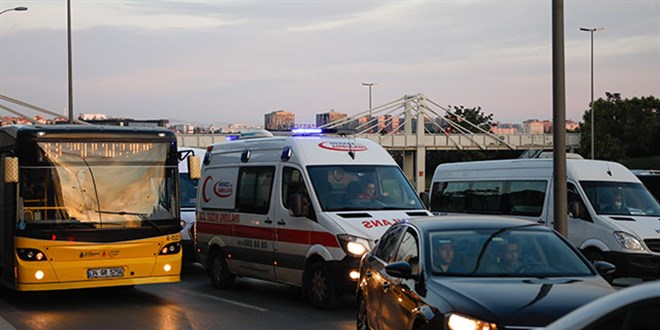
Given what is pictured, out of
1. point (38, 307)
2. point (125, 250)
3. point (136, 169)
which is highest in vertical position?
point (136, 169)

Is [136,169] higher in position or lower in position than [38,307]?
higher

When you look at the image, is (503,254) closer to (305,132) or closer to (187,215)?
(305,132)

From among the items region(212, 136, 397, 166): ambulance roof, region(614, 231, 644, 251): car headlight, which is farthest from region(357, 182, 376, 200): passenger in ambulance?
region(614, 231, 644, 251): car headlight

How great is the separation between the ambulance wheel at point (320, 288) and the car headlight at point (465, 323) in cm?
593

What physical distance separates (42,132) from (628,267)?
9572 millimetres

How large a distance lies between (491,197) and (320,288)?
6638 mm

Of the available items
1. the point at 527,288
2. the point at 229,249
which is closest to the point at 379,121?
the point at 229,249

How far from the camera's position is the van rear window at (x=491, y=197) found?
707 inches

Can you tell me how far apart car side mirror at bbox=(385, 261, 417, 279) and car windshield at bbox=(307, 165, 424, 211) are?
5.41m

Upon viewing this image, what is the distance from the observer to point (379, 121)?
9544cm

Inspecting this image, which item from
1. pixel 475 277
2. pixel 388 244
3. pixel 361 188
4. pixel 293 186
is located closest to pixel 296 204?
pixel 293 186

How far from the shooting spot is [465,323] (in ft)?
23.9

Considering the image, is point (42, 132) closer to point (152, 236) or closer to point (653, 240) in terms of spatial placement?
point (152, 236)

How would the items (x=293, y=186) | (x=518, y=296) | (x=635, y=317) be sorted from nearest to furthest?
1. (x=635, y=317)
2. (x=518, y=296)
3. (x=293, y=186)
